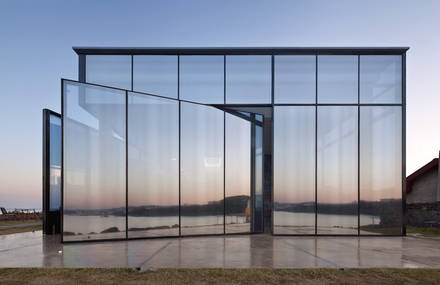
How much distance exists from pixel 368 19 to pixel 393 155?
866 cm

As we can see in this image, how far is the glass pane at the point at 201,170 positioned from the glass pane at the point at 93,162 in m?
2.76

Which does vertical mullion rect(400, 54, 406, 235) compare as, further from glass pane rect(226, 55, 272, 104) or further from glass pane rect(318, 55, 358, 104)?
glass pane rect(226, 55, 272, 104)

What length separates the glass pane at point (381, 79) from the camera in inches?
569

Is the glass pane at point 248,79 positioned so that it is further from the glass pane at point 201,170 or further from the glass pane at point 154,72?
the glass pane at point 154,72

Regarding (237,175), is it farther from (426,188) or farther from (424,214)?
(426,188)

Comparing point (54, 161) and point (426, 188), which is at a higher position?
point (54, 161)

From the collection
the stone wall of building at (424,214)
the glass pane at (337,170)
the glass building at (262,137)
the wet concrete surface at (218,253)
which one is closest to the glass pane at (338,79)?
the glass building at (262,137)

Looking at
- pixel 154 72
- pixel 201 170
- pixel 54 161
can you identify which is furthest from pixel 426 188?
pixel 54 161

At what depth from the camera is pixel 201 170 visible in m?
13.6

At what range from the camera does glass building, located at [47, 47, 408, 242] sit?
13047 millimetres

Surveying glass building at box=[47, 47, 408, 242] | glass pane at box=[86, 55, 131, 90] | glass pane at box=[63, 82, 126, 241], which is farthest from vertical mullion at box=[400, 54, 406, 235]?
glass pane at box=[86, 55, 131, 90]

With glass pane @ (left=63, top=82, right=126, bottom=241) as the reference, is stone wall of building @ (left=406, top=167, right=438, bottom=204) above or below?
below

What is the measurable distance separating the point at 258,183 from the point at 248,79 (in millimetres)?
5363

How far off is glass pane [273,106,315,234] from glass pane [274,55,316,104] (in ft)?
1.70
